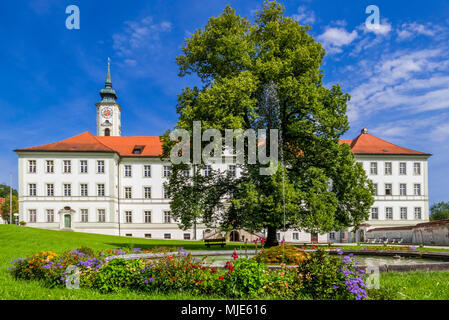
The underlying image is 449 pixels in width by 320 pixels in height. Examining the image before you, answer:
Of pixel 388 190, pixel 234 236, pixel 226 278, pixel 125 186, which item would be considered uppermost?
pixel 125 186

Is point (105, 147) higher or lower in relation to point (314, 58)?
lower

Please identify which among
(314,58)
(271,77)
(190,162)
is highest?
(314,58)

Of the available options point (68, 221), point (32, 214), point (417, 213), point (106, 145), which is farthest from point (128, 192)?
point (417, 213)

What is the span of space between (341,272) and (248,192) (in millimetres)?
12073

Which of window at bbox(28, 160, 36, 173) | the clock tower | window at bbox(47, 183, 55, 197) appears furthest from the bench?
the clock tower

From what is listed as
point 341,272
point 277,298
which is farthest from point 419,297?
point 277,298

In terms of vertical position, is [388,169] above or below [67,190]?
above

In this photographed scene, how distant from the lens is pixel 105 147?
43.3 m

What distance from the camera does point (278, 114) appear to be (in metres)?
21.1

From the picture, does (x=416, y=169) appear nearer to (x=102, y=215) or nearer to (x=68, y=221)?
(x=102, y=215)

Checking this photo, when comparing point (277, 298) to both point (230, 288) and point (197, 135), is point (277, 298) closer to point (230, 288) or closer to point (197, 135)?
point (230, 288)

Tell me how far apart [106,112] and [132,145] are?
2046 centimetres

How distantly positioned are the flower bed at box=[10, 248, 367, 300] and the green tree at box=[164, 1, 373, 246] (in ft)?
37.0
